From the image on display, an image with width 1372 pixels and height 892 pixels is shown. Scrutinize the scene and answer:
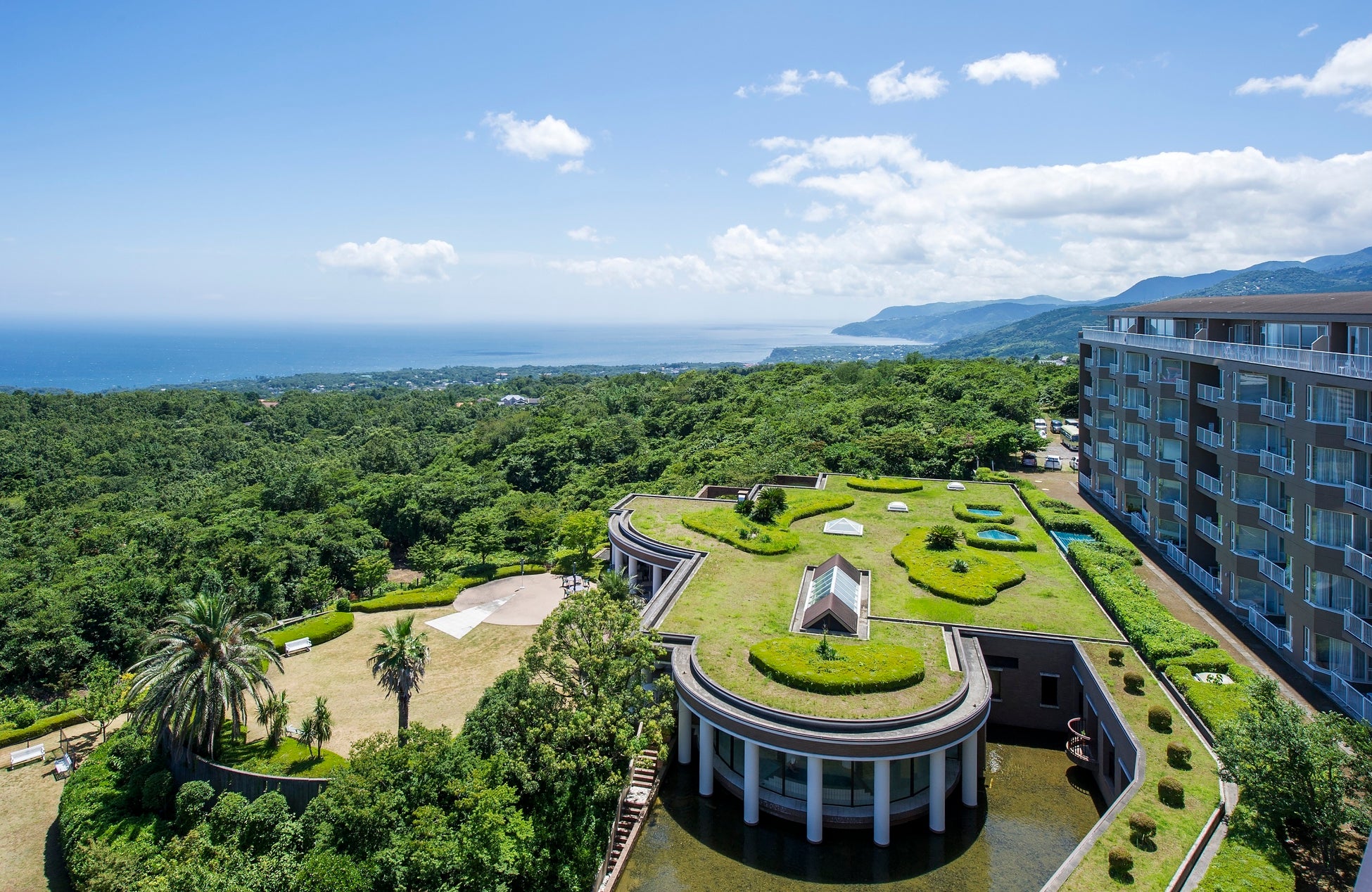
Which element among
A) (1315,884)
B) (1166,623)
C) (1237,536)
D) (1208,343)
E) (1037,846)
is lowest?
(1037,846)

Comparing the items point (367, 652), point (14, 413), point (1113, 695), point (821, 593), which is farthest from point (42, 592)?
point (14, 413)

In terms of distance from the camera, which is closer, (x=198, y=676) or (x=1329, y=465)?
(x=1329, y=465)

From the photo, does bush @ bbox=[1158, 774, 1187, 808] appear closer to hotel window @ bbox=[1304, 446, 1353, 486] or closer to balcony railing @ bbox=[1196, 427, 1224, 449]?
hotel window @ bbox=[1304, 446, 1353, 486]

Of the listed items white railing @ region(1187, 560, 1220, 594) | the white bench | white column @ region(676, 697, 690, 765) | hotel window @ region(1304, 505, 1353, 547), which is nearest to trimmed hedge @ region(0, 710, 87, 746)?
the white bench

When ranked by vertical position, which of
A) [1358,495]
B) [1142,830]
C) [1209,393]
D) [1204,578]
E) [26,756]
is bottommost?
[26,756]

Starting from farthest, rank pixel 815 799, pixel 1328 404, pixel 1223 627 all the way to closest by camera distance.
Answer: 1. pixel 1223 627
2. pixel 1328 404
3. pixel 815 799

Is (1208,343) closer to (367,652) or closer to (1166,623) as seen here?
(1166,623)

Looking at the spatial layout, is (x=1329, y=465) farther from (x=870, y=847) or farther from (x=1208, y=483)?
(x=870, y=847)

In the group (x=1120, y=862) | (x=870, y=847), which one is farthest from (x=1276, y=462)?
(x=870, y=847)
